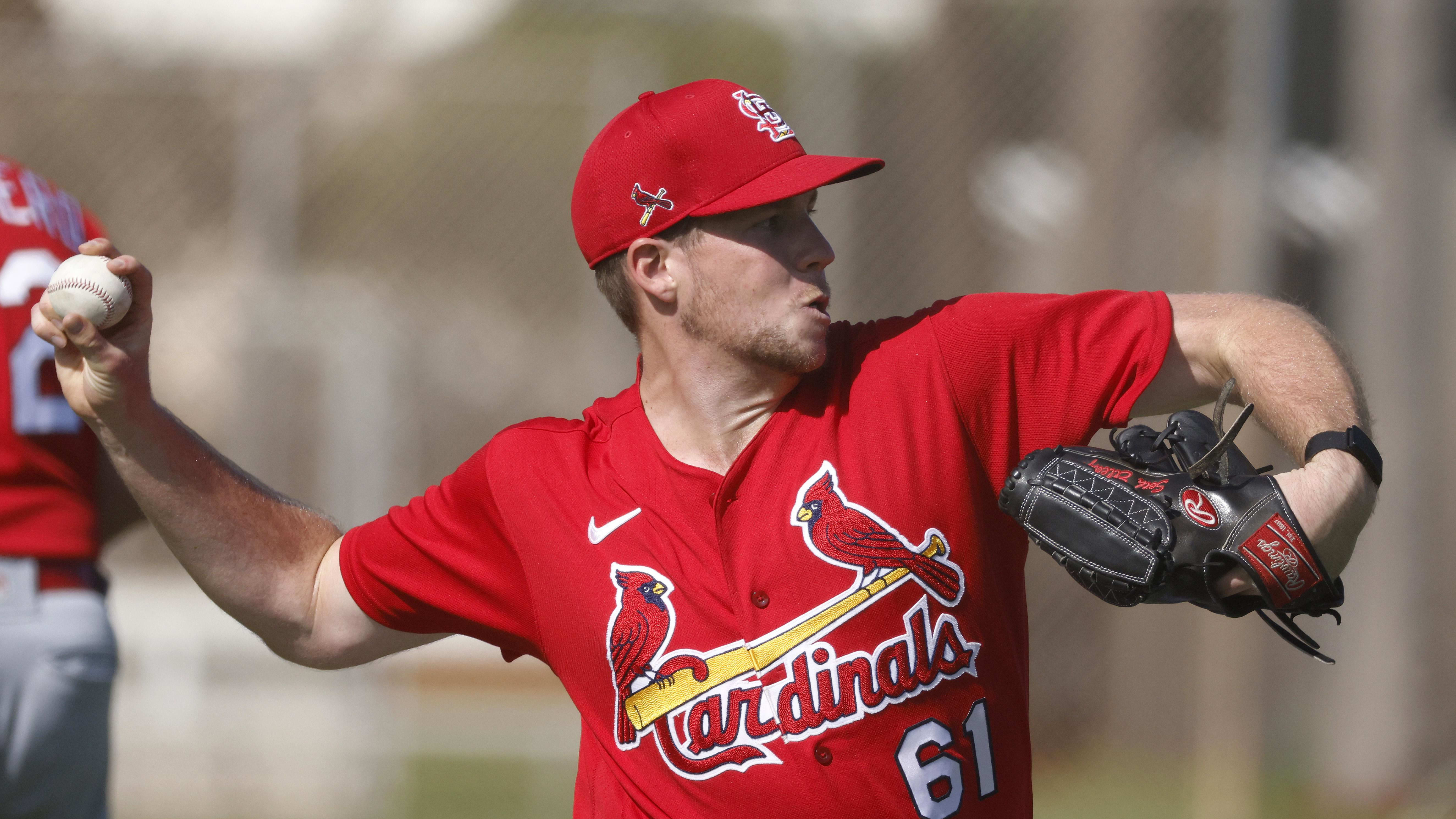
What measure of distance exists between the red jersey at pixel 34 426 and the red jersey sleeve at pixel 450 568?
0.89m

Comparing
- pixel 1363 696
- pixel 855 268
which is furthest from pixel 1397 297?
pixel 855 268

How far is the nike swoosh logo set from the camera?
208 cm

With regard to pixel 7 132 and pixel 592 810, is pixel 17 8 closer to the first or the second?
pixel 7 132

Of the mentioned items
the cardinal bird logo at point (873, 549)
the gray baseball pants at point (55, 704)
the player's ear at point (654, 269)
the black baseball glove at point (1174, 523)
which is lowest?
the gray baseball pants at point (55, 704)

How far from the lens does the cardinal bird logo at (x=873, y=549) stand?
1901 millimetres

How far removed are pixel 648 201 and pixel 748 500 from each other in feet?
1.80

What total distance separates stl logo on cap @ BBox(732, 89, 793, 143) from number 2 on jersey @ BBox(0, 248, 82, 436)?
5.27 feet

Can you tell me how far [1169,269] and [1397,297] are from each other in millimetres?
957

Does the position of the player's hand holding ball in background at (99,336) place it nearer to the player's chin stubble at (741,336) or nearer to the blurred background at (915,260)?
the player's chin stubble at (741,336)

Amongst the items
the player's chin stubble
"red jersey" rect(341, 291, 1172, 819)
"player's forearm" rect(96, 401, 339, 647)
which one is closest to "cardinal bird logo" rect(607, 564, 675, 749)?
"red jersey" rect(341, 291, 1172, 819)

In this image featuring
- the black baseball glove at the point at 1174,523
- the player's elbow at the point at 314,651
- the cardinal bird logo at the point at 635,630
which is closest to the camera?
the black baseball glove at the point at 1174,523

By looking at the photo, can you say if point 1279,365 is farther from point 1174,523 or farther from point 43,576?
point 43,576

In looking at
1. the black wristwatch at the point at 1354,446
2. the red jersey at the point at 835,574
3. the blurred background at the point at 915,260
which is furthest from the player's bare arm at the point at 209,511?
the blurred background at the point at 915,260

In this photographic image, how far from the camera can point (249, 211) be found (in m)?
5.57
